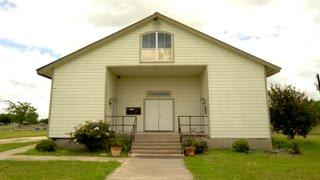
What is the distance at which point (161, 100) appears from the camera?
20.4m

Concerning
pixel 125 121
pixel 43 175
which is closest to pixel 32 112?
pixel 125 121

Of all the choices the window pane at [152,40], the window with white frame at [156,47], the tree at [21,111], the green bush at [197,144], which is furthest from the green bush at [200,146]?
the tree at [21,111]

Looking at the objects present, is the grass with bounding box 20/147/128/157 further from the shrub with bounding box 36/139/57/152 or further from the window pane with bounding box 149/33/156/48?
the window pane with bounding box 149/33/156/48

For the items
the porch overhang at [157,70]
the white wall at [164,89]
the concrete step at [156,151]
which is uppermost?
the porch overhang at [157,70]

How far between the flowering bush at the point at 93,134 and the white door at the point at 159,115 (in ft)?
14.0

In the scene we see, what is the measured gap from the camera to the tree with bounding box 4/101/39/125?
64.9 meters

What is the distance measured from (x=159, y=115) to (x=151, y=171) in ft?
32.2

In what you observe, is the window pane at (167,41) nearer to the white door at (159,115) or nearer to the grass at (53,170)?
the white door at (159,115)

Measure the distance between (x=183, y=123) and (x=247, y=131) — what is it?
14.4 feet

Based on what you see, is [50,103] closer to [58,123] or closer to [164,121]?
[58,123]

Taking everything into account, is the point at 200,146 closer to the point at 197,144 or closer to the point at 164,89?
the point at 197,144

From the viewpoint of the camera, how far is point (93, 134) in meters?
15.5

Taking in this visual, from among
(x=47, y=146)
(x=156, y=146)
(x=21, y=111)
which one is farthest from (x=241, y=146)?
(x=21, y=111)

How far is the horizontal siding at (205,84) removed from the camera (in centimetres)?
1728
